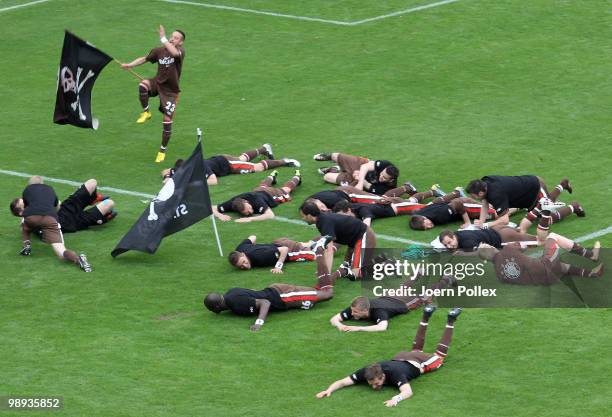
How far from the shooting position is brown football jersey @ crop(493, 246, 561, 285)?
20.1 m

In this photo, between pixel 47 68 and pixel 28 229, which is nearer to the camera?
pixel 28 229

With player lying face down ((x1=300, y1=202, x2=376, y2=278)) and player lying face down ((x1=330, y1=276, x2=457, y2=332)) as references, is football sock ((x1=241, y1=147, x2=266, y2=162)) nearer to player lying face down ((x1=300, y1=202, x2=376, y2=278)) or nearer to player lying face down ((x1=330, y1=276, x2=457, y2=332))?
player lying face down ((x1=300, y1=202, x2=376, y2=278))

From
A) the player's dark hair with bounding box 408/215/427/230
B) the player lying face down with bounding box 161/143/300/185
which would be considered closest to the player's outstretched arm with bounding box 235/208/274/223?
the player lying face down with bounding box 161/143/300/185

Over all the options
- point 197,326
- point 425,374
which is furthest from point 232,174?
point 425,374

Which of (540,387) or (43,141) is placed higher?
(540,387)

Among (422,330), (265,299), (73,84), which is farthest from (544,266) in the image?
(73,84)

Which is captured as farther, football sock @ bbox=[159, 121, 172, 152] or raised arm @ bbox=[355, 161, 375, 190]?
football sock @ bbox=[159, 121, 172, 152]

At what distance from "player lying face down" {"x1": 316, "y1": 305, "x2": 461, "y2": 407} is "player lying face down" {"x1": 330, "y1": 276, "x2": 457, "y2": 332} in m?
1.14

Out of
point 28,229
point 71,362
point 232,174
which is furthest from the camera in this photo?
point 232,174

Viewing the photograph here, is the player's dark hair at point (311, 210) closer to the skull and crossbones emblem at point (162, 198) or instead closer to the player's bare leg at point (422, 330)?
the skull and crossbones emblem at point (162, 198)

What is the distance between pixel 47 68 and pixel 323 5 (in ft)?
27.0

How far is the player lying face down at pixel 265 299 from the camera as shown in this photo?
1988 cm

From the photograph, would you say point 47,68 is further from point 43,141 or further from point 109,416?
point 109,416

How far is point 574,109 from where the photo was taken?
2952 cm
